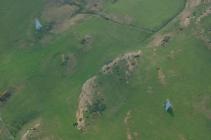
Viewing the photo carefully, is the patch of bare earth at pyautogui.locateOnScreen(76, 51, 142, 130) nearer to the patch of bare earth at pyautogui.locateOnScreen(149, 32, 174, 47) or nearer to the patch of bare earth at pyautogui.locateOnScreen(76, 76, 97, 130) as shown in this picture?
the patch of bare earth at pyautogui.locateOnScreen(76, 76, 97, 130)

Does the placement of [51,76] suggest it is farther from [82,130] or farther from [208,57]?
[208,57]

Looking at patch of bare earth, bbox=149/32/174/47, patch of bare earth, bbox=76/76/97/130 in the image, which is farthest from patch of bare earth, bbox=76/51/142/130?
patch of bare earth, bbox=149/32/174/47

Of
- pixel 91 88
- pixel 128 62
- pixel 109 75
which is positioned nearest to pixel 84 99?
pixel 91 88

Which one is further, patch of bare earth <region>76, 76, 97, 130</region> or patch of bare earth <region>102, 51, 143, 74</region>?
patch of bare earth <region>102, 51, 143, 74</region>

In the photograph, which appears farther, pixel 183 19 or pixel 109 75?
pixel 183 19

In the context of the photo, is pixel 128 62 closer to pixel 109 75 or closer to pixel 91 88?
pixel 109 75

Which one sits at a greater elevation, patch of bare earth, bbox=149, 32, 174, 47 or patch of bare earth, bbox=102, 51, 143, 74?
patch of bare earth, bbox=102, 51, 143, 74

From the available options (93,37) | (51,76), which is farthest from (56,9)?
(51,76)

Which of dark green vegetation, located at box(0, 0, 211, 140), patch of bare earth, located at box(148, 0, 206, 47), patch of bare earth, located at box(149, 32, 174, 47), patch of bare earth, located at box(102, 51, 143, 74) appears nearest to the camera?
dark green vegetation, located at box(0, 0, 211, 140)
